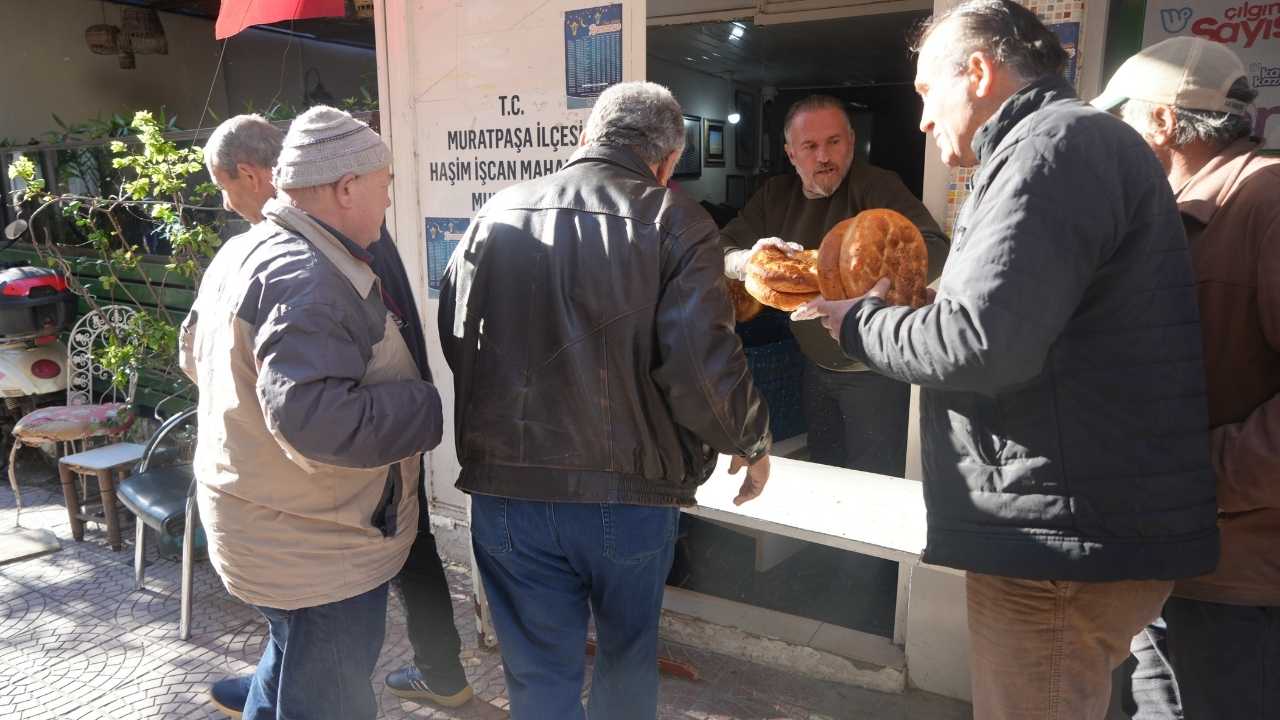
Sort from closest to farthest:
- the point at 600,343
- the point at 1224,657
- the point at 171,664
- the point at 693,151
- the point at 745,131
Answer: the point at 1224,657 < the point at 600,343 < the point at 171,664 < the point at 693,151 < the point at 745,131

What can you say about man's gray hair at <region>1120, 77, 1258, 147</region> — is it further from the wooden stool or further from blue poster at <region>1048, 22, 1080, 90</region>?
the wooden stool

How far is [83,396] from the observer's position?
219 inches

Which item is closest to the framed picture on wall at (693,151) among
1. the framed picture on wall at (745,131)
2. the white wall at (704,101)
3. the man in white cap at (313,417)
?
the white wall at (704,101)

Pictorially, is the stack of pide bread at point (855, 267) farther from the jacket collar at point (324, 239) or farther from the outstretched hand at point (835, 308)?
the jacket collar at point (324, 239)

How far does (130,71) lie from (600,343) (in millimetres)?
9294

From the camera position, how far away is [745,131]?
8500mm

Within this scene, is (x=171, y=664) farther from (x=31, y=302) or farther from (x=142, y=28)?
(x=142, y=28)

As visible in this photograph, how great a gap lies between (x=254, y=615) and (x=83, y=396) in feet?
9.03

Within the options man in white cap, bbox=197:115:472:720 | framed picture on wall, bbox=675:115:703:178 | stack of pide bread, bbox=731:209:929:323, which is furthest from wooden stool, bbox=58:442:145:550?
framed picture on wall, bbox=675:115:703:178

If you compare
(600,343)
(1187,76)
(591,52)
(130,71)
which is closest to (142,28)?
(130,71)

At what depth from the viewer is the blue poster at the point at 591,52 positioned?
11.2 feet

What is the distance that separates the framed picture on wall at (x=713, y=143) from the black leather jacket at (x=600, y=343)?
5.77 metres

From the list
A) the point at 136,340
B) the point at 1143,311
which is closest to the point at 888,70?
the point at 136,340

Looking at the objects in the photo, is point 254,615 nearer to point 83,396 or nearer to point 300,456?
point 300,456
